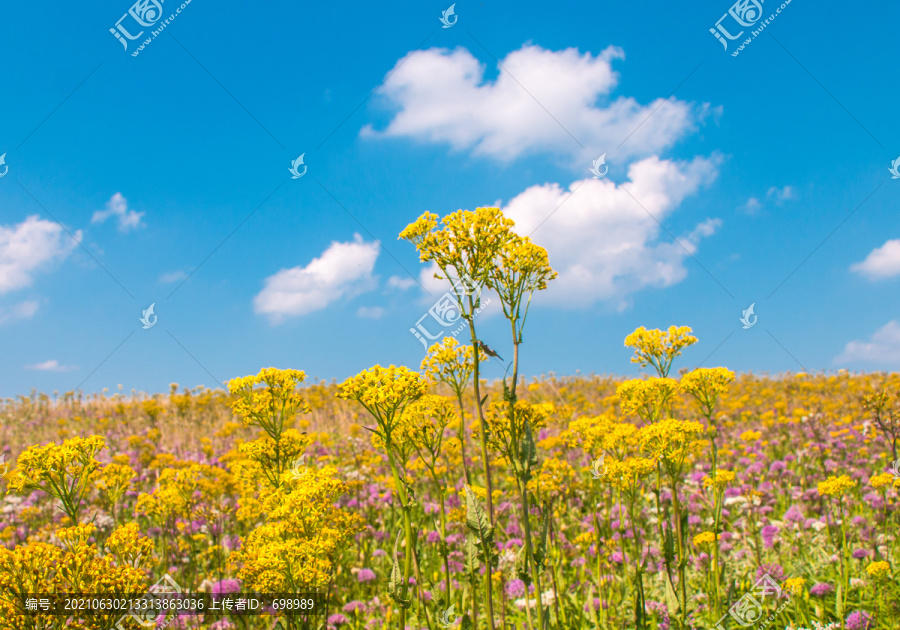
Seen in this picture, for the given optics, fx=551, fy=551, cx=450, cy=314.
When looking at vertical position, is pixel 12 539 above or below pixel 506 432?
below

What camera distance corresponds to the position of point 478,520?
7.98 feet

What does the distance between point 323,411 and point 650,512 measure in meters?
10.8

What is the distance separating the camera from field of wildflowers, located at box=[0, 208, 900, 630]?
2660mm

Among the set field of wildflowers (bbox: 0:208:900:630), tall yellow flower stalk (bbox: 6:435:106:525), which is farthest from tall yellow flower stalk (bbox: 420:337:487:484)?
tall yellow flower stalk (bbox: 6:435:106:525)

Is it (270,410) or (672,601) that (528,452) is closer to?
(672,601)

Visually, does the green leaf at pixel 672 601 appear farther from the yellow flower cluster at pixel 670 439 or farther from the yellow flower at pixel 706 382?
the yellow flower at pixel 706 382

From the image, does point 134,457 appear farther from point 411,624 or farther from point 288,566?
point 288,566

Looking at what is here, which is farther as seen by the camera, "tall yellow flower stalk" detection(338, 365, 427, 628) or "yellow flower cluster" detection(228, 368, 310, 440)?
"yellow flower cluster" detection(228, 368, 310, 440)

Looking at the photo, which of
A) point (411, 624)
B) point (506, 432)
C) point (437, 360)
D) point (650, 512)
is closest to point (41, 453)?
point (437, 360)

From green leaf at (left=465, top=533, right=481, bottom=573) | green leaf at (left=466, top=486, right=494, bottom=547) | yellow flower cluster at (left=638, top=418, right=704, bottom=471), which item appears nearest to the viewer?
green leaf at (left=466, top=486, right=494, bottom=547)

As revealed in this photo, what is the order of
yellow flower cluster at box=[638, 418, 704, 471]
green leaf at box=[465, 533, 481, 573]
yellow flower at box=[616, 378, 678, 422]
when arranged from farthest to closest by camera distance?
yellow flower at box=[616, 378, 678, 422] < yellow flower cluster at box=[638, 418, 704, 471] < green leaf at box=[465, 533, 481, 573]

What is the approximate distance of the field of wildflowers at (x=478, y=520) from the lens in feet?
8.73

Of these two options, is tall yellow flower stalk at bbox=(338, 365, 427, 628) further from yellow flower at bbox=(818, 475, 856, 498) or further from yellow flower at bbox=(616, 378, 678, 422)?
yellow flower at bbox=(818, 475, 856, 498)

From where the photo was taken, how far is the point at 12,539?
643 cm
